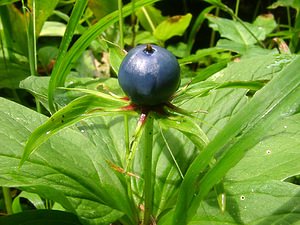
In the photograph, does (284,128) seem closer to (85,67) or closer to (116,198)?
(116,198)

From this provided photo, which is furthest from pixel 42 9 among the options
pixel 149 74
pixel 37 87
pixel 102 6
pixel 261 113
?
pixel 261 113

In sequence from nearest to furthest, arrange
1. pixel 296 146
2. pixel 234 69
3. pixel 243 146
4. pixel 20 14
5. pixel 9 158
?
pixel 243 146 → pixel 9 158 → pixel 296 146 → pixel 234 69 → pixel 20 14

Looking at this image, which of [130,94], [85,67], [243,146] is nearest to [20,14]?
[85,67]

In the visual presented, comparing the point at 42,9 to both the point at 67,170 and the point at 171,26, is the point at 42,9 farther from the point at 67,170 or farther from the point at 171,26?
the point at 67,170

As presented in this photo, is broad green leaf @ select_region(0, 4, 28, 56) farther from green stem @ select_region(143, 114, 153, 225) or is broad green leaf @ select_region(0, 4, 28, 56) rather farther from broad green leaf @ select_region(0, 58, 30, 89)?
green stem @ select_region(143, 114, 153, 225)

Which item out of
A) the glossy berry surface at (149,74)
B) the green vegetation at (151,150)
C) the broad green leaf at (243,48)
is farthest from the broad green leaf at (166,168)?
the broad green leaf at (243,48)

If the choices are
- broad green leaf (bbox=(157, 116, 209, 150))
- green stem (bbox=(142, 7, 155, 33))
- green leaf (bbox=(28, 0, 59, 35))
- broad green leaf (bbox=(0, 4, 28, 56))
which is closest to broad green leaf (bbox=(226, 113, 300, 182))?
broad green leaf (bbox=(157, 116, 209, 150))

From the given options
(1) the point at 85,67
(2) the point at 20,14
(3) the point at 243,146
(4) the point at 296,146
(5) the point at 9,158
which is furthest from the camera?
(1) the point at 85,67

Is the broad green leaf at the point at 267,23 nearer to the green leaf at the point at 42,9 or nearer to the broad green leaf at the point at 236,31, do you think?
the broad green leaf at the point at 236,31
